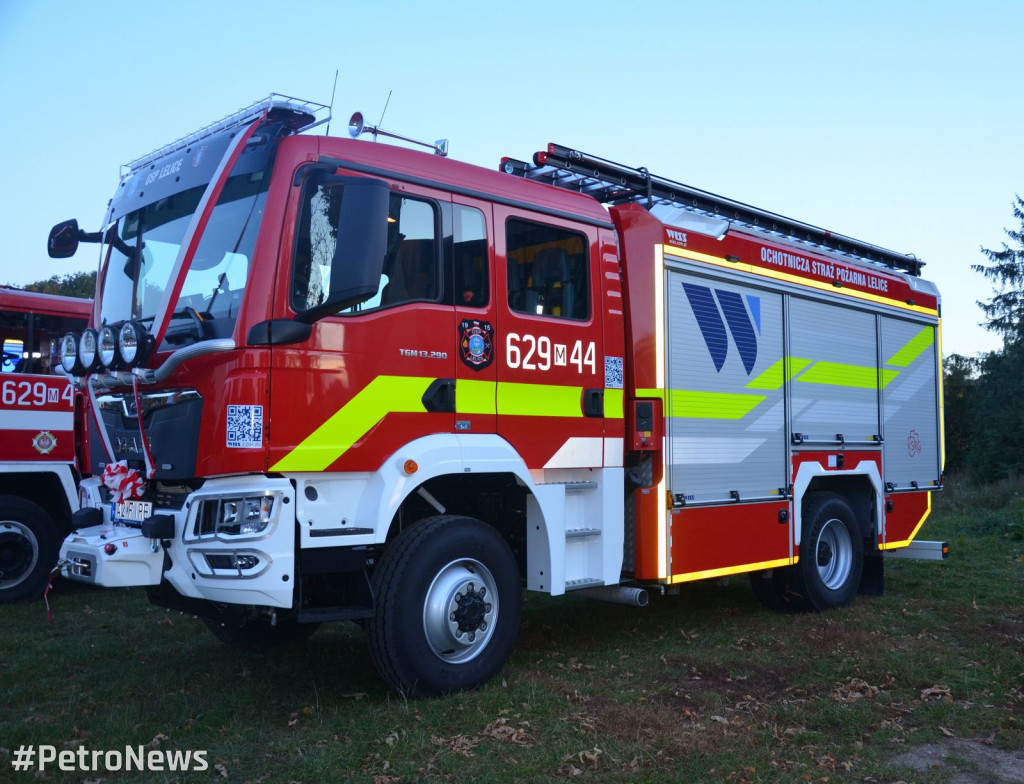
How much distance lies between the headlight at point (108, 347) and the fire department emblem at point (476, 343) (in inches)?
76.7

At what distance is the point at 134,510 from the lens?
211 inches

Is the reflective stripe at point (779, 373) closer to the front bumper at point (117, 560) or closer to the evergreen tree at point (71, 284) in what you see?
the front bumper at point (117, 560)

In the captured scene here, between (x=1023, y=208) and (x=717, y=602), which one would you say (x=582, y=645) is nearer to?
(x=717, y=602)

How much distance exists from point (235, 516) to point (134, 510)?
84 cm

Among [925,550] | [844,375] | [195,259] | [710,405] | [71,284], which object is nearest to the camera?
[195,259]

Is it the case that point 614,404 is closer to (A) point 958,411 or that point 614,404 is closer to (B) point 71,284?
(B) point 71,284

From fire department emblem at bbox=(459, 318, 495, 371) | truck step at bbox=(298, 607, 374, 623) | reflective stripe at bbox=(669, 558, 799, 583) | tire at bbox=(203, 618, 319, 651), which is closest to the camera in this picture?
truck step at bbox=(298, 607, 374, 623)

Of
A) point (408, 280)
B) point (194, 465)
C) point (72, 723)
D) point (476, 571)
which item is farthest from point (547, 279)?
point (72, 723)

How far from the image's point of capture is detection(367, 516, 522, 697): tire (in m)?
5.18

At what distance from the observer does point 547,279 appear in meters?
6.30

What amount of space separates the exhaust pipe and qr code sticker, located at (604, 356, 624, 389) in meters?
1.40

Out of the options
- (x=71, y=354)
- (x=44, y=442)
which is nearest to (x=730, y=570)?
(x=71, y=354)

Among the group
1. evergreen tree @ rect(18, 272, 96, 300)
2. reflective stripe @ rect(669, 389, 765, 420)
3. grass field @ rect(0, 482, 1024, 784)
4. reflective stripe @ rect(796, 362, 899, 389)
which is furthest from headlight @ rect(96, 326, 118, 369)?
evergreen tree @ rect(18, 272, 96, 300)

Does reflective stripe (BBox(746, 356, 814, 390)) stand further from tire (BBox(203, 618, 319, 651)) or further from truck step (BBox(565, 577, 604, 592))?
tire (BBox(203, 618, 319, 651))
